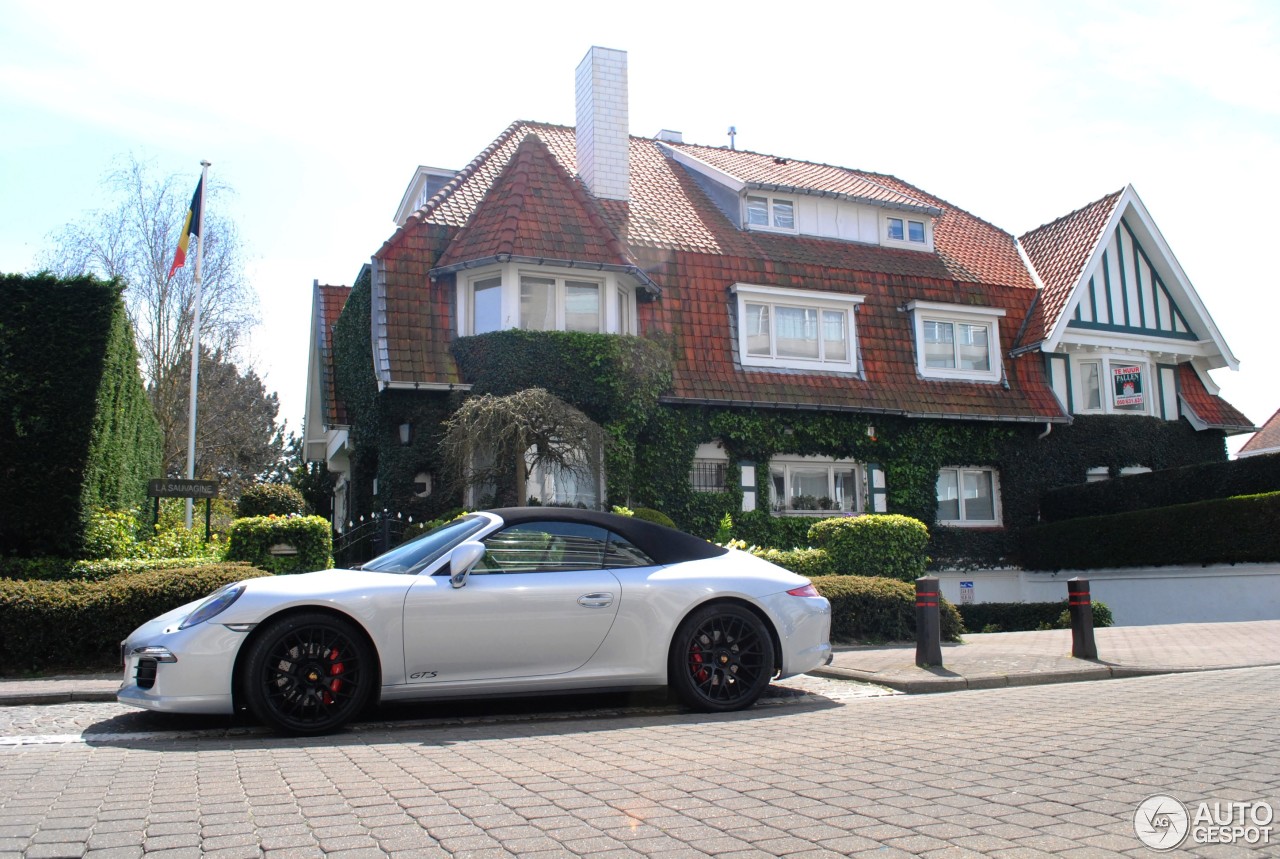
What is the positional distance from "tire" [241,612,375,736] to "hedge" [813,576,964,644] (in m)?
6.92

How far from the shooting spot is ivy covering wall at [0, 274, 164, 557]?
43.4ft

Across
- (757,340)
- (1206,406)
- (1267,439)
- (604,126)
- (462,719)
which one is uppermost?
(604,126)

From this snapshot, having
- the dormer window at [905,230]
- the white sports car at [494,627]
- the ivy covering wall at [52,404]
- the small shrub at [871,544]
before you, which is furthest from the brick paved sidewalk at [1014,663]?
the dormer window at [905,230]

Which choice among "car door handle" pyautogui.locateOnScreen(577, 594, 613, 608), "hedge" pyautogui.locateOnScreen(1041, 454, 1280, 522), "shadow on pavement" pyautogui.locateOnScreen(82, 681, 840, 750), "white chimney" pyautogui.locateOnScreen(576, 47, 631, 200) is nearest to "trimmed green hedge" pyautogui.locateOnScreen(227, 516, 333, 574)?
"shadow on pavement" pyautogui.locateOnScreen(82, 681, 840, 750)

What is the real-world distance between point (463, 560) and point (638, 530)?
145cm

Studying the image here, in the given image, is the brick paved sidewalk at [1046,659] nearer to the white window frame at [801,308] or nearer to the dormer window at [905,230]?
the white window frame at [801,308]

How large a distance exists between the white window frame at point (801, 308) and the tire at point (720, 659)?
13.9 m

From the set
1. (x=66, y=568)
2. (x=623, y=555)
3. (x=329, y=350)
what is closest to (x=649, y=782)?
(x=623, y=555)

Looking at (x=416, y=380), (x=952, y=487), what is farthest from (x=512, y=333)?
(x=952, y=487)

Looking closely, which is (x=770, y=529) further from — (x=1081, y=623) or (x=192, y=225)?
(x=192, y=225)

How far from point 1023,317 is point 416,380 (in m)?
14.5

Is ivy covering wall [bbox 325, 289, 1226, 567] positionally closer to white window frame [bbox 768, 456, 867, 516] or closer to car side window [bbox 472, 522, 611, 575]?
white window frame [bbox 768, 456, 867, 516]

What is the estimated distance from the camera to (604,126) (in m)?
22.7

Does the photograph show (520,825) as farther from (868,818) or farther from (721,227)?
(721,227)
